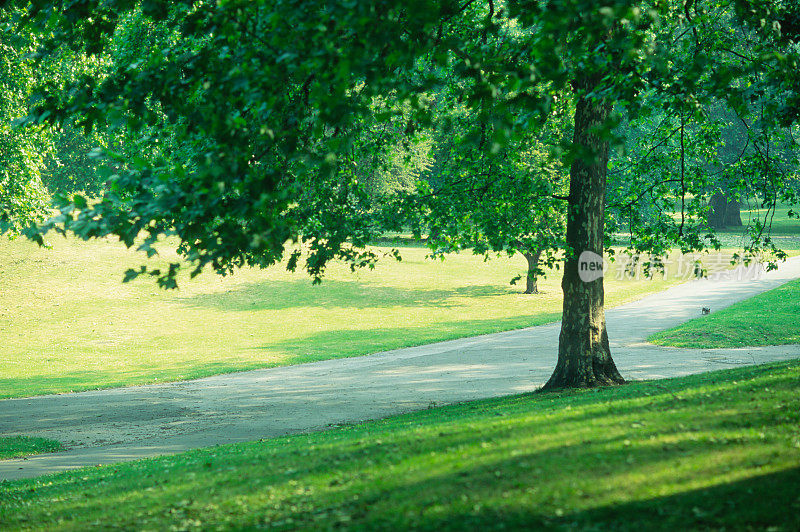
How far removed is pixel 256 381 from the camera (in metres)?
18.5

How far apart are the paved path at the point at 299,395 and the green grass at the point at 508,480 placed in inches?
138

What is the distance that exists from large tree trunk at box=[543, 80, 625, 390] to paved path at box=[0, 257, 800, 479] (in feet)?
7.82

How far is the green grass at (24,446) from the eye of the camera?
11664mm

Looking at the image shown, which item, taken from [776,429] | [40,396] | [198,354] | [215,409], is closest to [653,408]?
[776,429]

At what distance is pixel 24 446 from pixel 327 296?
24.9 m

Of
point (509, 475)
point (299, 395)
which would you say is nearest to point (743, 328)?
point (299, 395)

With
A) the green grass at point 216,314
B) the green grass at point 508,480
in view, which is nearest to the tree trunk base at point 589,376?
the green grass at point 508,480

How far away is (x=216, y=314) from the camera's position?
3216cm

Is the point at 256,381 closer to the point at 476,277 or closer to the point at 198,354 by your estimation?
the point at 198,354

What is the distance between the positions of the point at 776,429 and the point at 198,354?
20.6m

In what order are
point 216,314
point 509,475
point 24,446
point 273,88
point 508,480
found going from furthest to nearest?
point 216,314 → point 24,446 → point 273,88 → point 509,475 → point 508,480

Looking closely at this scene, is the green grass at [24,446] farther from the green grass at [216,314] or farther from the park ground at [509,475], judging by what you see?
the green grass at [216,314]

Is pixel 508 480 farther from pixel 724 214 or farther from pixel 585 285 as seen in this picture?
pixel 724 214

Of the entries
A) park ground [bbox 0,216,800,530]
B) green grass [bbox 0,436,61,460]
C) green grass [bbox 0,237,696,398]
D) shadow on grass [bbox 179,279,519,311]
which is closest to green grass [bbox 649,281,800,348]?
green grass [bbox 0,237,696,398]
